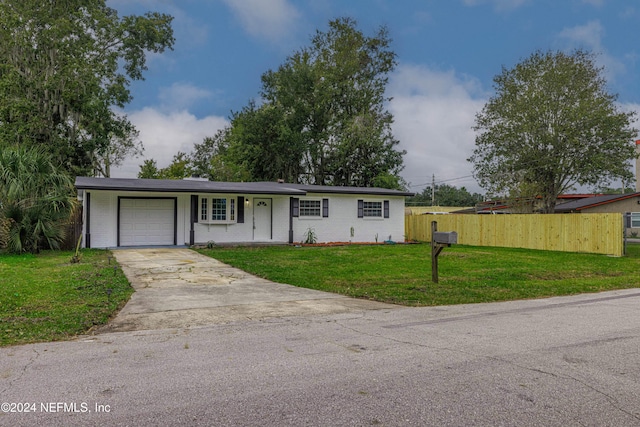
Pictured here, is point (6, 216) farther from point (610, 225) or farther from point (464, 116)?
point (464, 116)

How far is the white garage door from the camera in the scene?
57.4ft

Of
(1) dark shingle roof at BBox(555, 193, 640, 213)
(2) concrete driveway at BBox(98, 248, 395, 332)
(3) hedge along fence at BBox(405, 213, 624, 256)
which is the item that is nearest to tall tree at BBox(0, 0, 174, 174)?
(2) concrete driveway at BBox(98, 248, 395, 332)

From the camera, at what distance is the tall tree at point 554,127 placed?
23094 mm

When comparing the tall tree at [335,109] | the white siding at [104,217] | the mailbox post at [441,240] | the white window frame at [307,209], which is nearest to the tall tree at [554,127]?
the tall tree at [335,109]

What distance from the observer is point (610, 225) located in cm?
1727

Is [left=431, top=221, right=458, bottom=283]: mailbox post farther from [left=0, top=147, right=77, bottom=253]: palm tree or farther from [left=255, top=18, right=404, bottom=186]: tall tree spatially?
[left=255, top=18, right=404, bottom=186]: tall tree

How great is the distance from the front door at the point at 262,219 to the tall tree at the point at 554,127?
14786 mm

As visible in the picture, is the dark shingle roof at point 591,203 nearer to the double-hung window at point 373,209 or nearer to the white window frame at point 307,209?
the double-hung window at point 373,209

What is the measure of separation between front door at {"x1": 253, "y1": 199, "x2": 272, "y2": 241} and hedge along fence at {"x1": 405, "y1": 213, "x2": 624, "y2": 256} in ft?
31.1

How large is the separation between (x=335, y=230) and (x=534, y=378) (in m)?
17.5

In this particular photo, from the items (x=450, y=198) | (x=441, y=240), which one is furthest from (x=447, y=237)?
(x=450, y=198)

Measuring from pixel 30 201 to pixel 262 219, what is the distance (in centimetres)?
878

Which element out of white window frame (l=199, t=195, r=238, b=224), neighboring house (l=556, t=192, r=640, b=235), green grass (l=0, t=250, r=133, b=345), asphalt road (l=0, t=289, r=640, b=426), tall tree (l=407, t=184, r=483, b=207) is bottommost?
asphalt road (l=0, t=289, r=640, b=426)

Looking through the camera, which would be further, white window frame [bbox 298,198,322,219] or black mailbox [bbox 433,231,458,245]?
white window frame [bbox 298,198,322,219]
